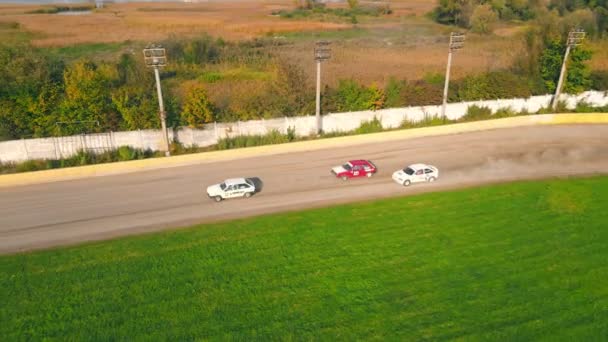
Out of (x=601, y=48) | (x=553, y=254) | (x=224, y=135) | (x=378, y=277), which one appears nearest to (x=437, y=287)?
(x=378, y=277)

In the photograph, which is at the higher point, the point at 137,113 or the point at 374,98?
the point at 137,113

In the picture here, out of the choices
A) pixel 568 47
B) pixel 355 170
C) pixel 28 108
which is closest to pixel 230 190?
pixel 355 170

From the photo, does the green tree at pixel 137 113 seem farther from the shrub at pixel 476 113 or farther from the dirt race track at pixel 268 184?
the shrub at pixel 476 113

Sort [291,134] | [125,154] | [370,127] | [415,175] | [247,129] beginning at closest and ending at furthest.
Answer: [415,175]
[125,154]
[247,129]
[291,134]
[370,127]

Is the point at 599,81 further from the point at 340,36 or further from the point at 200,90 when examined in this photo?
the point at 340,36

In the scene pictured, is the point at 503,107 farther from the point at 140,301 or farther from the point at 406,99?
the point at 140,301

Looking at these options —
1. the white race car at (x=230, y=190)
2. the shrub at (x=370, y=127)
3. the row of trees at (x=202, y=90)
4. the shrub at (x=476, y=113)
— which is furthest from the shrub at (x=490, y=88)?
the white race car at (x=230, y=190)

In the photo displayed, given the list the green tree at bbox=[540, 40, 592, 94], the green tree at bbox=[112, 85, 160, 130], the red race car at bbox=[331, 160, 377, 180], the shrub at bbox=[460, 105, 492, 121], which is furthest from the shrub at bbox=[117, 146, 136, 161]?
the green tree at bbox=[540, 40, 592, 94]
